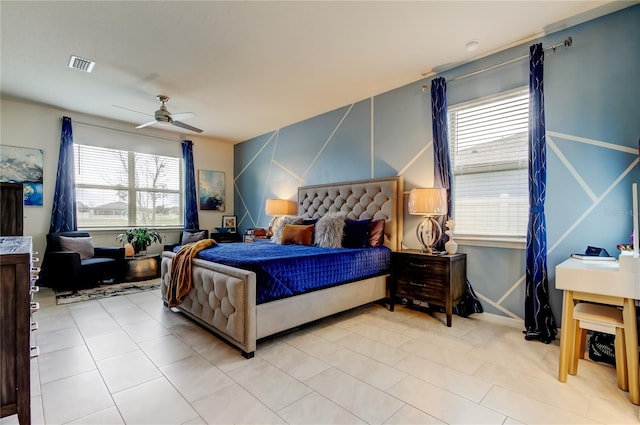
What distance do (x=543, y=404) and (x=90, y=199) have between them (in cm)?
664

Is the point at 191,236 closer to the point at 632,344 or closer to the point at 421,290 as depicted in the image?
the point at 421,290

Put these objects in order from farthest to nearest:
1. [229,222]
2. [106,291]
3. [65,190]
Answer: [229,222] → [65,190] → [106,291]

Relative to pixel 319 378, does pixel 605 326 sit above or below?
above

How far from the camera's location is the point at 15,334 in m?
1.44

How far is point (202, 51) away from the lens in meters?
3.11

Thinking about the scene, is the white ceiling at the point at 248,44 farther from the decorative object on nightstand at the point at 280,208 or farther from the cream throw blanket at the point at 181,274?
the cream throw blanket at the point at 181,274

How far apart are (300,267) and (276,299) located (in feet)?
1.24

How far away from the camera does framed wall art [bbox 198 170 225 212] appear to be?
6633mm

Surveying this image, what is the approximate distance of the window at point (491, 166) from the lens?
10.2ft

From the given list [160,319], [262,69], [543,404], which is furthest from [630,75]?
[160,319]

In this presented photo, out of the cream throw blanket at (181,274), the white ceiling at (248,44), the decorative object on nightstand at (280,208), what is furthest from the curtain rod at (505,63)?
the cream throw blanket at (181,274)

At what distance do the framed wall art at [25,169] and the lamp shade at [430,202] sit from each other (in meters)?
5.74

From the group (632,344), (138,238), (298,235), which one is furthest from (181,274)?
(632,344)

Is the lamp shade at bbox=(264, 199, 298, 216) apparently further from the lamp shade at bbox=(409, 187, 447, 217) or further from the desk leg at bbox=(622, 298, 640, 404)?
the desk leg at bbox=(622, 298, 640, 404)
